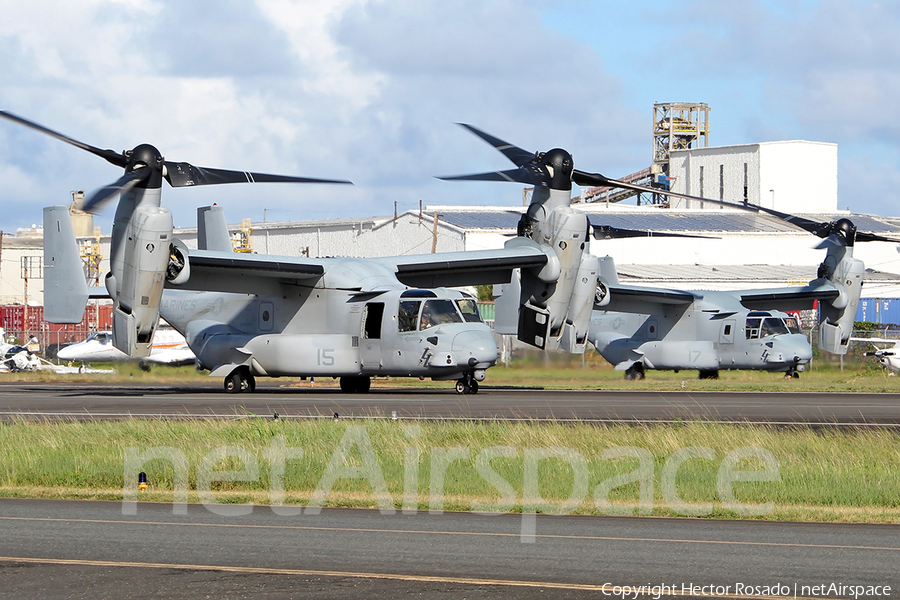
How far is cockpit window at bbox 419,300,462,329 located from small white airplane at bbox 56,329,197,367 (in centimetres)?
2630

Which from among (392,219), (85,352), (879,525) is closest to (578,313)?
(879,525)

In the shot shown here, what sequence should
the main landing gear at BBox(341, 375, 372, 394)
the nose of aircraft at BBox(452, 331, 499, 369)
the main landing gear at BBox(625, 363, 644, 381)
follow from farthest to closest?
the main landing gear at BBox(625, 363, 644, 381) < the main landing gear at BBox(341, 375, 372, 394) < the nose of aircraft at BBox(452, 331, 499, 369)

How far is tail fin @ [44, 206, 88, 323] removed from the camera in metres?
33.4

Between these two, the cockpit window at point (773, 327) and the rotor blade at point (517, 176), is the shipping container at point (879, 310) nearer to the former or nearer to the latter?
the cockpit window at point (773, 327)

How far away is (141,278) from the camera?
2706 cm

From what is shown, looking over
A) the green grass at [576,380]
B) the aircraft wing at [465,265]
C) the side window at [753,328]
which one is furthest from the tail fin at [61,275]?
the side window at [753,328]

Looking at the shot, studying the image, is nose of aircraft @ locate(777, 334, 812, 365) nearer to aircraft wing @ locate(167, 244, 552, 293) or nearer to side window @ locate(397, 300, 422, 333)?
aircraft wing @ locate(167, 244, 552, 293)

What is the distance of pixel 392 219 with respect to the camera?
79.2m

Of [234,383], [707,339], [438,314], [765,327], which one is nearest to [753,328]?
[765,327]

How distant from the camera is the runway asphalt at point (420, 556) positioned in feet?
24.5

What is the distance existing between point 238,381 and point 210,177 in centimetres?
766

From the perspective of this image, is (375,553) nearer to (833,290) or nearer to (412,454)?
(412,454)

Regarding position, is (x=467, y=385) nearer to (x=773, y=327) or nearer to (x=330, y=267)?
(x=330, y=267)

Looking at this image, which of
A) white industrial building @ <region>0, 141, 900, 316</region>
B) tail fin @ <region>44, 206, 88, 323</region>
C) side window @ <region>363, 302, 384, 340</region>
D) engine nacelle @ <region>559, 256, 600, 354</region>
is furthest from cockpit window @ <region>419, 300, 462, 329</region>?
white industrial building @ <region>0, 141, 900, 316</region>
